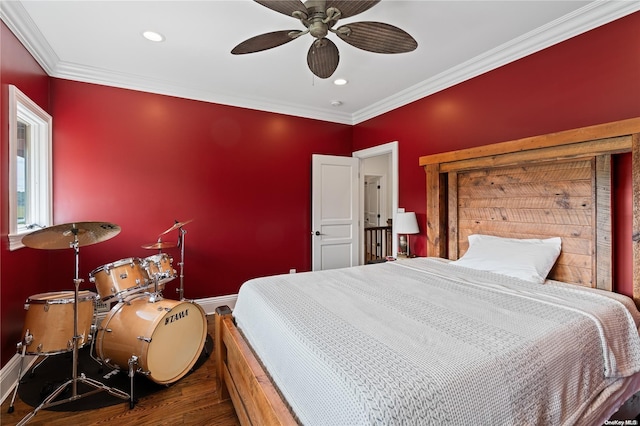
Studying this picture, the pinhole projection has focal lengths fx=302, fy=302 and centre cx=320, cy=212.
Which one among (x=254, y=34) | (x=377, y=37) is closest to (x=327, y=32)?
(x=377, y=37)

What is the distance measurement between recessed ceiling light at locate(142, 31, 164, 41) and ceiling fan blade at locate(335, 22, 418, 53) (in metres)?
1.59

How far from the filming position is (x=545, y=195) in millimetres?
2393

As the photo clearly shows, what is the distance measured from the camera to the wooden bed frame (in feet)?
5.66

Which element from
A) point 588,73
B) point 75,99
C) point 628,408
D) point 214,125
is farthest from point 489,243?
point 75,99

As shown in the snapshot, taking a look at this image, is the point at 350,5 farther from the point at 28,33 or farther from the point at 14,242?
the point at 14,242

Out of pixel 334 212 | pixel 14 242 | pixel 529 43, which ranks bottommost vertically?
pixel 14 242

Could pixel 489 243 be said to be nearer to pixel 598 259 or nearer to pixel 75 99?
pixel 598 259

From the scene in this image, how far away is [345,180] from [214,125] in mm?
1939

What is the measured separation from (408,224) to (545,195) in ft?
4.30

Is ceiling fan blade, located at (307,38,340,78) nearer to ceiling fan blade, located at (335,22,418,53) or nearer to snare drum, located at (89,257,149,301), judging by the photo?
ceiling fan blade, located at (335,22,418,53)

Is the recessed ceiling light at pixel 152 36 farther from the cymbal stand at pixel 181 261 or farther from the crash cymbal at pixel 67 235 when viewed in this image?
the cymbal stand at pixel 181 261

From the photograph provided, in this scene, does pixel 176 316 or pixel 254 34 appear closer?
pixel 176 316

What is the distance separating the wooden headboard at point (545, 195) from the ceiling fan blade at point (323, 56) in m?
1.57

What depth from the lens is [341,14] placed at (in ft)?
5.49
